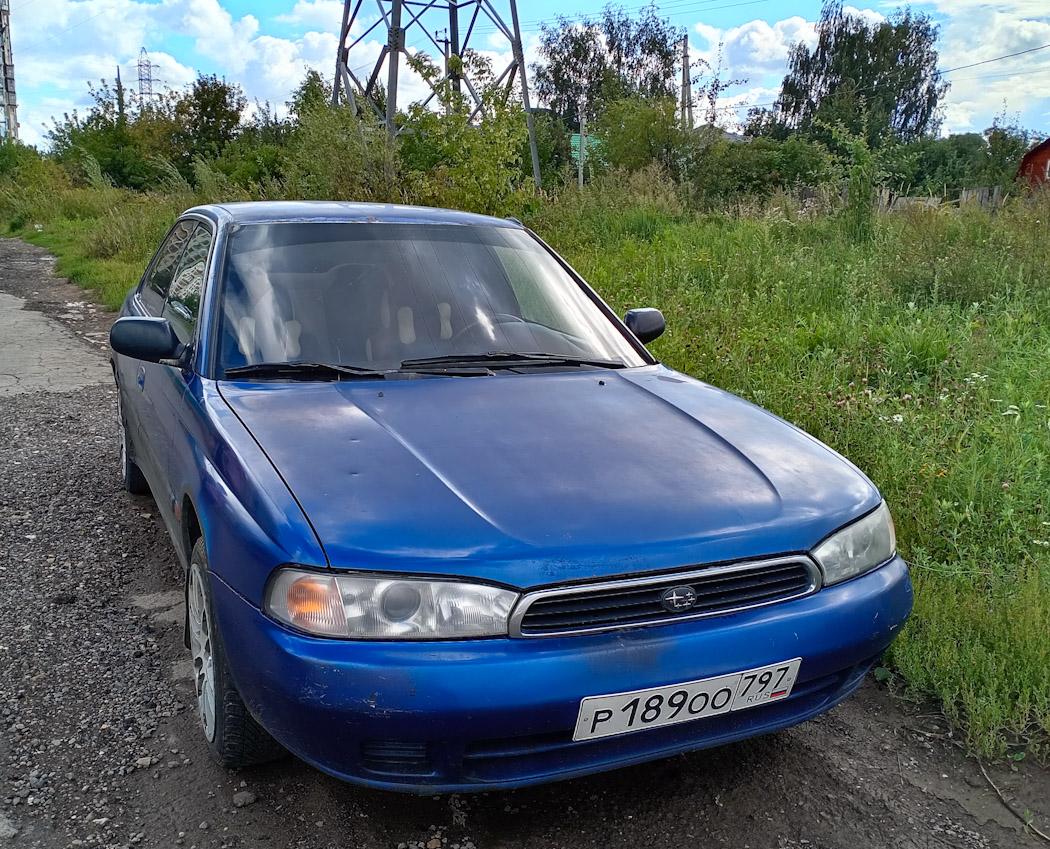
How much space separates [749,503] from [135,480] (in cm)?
336

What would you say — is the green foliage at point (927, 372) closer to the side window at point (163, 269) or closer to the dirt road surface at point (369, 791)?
the dirt road surface at point (369, 791)

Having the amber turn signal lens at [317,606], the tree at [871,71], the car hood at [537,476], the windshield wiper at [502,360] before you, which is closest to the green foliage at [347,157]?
the windshield wiper at [502,360]

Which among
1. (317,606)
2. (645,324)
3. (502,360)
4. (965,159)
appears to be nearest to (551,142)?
(965,159)

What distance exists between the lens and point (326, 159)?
11.3 m

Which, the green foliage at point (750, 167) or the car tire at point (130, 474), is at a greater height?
the green foliage at point (750, 167)

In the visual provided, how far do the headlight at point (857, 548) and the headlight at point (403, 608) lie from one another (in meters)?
0.82

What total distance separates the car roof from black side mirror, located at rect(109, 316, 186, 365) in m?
0.57

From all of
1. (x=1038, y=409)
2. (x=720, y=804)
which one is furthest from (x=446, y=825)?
(x=1038, y=409)

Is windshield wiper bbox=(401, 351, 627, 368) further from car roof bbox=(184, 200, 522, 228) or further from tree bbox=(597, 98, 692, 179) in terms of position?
tree bbox=(597, 98, 692, 179)

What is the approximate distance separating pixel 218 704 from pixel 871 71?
57.1 meters

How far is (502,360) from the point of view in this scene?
9.55ft

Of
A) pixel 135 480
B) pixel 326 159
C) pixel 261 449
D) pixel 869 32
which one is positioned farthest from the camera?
pixel 869 32

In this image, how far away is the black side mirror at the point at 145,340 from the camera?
2.78 meters

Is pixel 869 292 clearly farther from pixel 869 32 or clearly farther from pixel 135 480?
pixel 869 32
